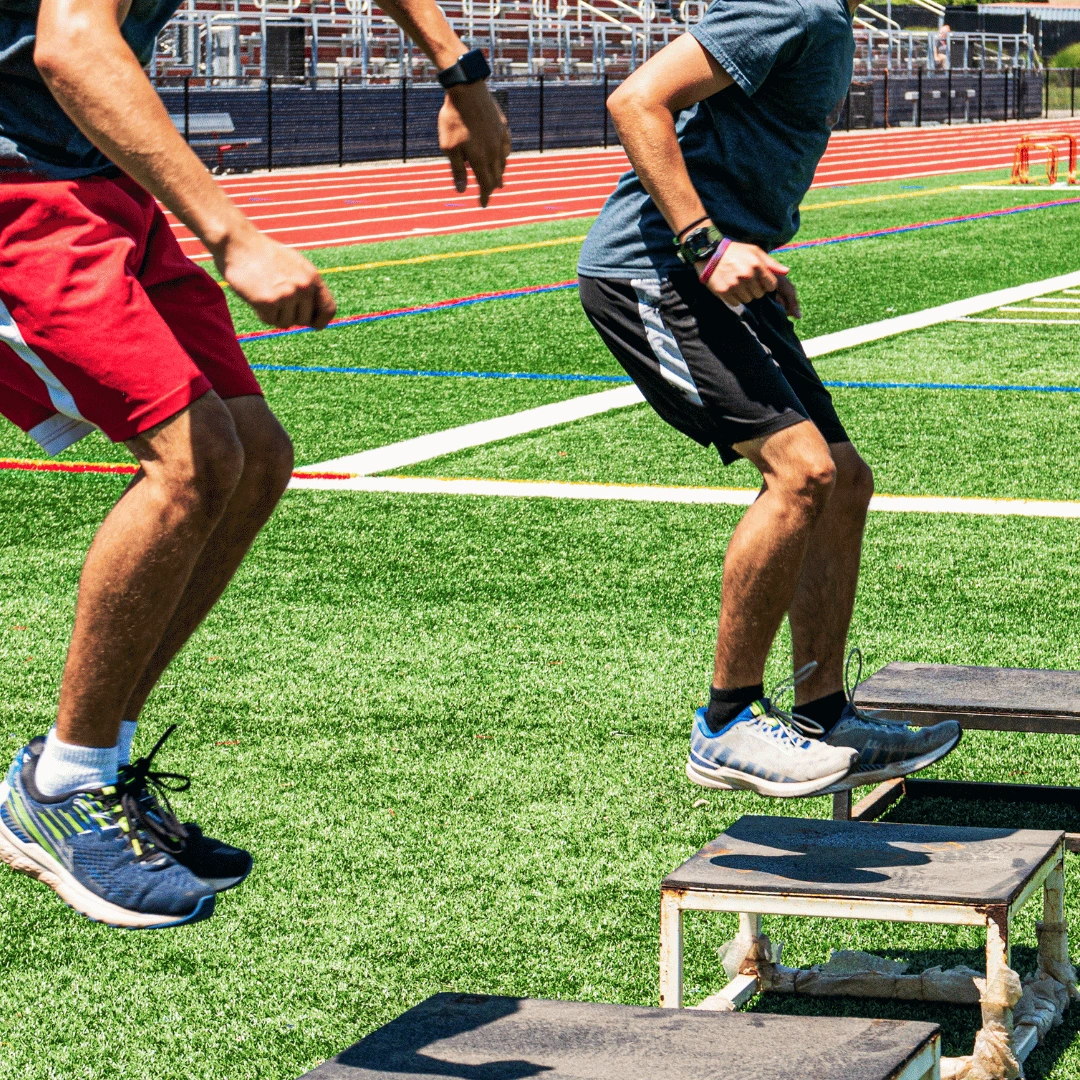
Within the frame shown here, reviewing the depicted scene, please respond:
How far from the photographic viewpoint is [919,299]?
50.2 feet

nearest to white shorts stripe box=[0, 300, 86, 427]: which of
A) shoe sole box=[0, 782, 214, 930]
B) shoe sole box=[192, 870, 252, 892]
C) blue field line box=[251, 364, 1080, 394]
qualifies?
shoe sole box=[0, 782, 214, 930]

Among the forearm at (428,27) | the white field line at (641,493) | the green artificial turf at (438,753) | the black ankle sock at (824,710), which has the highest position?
the forearm at (428,27)

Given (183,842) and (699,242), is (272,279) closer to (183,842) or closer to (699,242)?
(183,842)

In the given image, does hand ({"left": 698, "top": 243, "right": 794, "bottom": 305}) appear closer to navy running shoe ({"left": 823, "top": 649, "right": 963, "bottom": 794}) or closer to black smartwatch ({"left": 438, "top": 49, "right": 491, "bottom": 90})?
black smartwatch ({"left": 438, "top": 49, "right": 491, "bottom": 90})

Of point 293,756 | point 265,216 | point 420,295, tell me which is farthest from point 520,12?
point 293,756

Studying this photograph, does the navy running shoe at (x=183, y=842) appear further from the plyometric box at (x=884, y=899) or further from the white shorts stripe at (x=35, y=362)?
the plyometric box at (x=884, y=899)

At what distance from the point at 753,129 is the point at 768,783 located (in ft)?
4.51

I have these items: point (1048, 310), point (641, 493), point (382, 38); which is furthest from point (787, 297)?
point (382, 38)

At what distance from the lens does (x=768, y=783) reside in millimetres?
3906

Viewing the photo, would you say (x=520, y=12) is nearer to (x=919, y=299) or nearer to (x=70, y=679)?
(x=919, y=299)

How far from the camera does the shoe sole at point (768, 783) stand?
3.88 meters

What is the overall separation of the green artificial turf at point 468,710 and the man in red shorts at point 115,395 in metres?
0.70

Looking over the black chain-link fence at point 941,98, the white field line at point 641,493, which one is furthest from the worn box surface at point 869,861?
the black chain-link fence at point 941,98

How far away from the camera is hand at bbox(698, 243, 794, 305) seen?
151 inches
